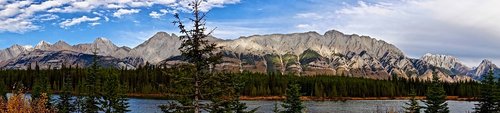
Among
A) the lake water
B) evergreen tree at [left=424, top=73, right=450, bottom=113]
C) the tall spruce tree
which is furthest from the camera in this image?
the lake water

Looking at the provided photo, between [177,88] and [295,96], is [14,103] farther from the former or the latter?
[295,96]

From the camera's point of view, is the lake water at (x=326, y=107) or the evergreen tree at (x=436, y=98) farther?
the lake water at (x=326, y=107)

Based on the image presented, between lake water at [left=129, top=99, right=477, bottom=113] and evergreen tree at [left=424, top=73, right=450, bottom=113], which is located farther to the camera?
lake water at [left=129, top=99, right=477, bottom=113]

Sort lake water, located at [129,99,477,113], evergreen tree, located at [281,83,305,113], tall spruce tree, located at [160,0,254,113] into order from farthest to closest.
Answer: lake water, located at [129,99,477,113]
evergreen tree, located at [281,83,305,113]
tall spruce tree, located at [160,0,254,113]

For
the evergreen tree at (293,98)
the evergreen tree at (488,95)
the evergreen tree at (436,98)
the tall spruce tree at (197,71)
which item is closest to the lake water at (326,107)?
the evergreen tree at (488,95)

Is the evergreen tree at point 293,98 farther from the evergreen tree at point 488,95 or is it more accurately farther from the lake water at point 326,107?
the lake water at point 326,107

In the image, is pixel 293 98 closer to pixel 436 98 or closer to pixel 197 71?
pixel 436 98

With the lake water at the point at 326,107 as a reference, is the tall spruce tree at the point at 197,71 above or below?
above

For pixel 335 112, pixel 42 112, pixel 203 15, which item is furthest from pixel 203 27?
pixel 335 112

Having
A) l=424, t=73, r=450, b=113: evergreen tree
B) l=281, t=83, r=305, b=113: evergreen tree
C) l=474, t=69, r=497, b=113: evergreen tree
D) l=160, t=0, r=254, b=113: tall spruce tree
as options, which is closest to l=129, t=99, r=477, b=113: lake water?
l=474, t=69, r=497, b=113: evergreen tree

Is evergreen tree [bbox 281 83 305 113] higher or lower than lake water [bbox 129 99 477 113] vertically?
higher

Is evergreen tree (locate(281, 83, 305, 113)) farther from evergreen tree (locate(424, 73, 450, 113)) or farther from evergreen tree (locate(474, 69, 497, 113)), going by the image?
evergreen tree (locate(474, 69, 497, 113))

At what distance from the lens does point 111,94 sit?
61.0m

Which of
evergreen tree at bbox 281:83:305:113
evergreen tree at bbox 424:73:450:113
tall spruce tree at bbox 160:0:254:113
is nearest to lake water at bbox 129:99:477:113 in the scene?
evergreen tree at bbox 424:73:450:113
